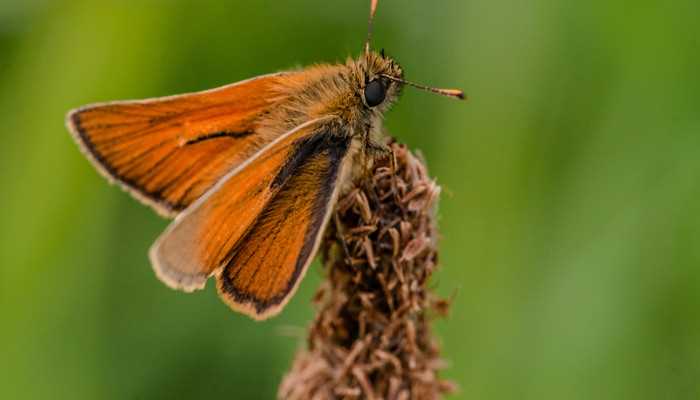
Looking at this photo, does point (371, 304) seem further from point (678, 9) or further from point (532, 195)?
point (678, 9)

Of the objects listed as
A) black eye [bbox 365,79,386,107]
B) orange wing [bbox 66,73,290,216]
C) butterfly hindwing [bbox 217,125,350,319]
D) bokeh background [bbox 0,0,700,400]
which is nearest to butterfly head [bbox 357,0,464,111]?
black eye [bbox 365,79,386,107]

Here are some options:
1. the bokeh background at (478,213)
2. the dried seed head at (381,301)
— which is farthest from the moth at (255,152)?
the bokeh background at (478,213)

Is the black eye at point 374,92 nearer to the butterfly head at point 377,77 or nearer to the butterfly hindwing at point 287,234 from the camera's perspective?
the butterfly head at point 377,77

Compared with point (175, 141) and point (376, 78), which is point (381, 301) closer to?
point (376, 78)

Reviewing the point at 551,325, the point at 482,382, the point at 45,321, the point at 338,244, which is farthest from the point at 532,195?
the point at 45,321

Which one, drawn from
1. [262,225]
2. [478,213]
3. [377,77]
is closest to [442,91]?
[377,77]

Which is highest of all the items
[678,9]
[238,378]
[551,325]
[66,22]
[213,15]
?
[678,9]

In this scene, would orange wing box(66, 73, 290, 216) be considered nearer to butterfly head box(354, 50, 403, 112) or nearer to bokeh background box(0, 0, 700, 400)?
butterfly head box(354, 50, 403, 112)
